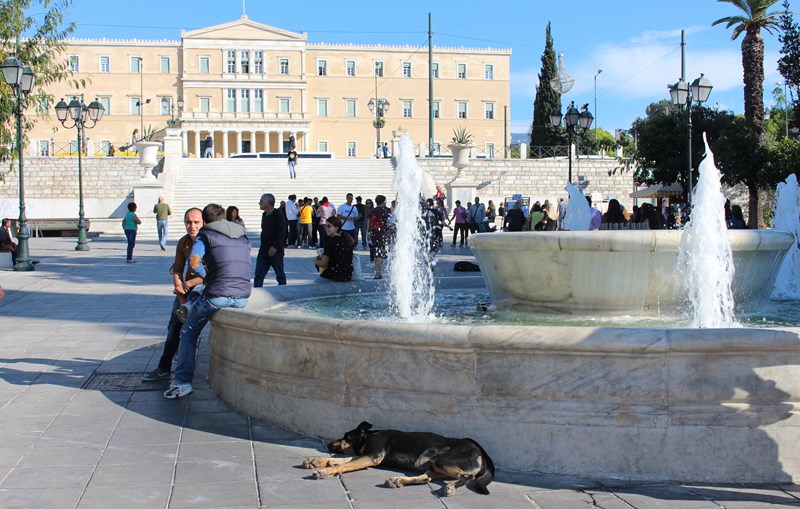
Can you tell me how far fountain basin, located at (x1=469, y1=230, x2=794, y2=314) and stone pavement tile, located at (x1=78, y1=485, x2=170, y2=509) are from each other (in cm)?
374

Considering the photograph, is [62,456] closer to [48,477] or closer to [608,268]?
[48,477]

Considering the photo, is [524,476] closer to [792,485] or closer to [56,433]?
[792,485]

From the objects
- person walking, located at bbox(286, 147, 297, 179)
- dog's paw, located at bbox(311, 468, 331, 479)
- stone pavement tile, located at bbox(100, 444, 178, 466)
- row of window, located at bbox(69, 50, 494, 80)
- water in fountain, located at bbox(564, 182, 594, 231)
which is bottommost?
stone pavement tile, located at bbox(100, 444, 178, 466)

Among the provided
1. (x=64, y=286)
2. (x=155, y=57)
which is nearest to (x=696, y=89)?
(x=64, y=286)

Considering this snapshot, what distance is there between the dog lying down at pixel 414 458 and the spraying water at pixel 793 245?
19.7 ft

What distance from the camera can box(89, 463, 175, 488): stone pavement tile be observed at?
443 cm

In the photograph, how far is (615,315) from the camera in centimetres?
707

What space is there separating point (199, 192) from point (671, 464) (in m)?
34.8

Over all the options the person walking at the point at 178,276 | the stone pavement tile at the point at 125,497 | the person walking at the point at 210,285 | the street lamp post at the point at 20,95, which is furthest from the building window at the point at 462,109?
the stone pavement tile at the point at 125,497

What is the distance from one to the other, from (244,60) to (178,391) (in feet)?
254

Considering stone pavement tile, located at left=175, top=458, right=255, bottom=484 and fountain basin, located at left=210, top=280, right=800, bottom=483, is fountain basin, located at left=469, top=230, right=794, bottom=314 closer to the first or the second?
fountain basin, located at left=210, top=280, right=800, bottom=483

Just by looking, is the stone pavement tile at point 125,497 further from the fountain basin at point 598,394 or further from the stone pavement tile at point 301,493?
the fountain basin at point 598,394

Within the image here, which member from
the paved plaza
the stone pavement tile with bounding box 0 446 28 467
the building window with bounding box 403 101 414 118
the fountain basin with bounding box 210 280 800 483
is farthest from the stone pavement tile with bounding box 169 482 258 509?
the building window with bounding box 403 101 414 118

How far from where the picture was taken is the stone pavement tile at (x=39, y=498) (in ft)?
13.3
